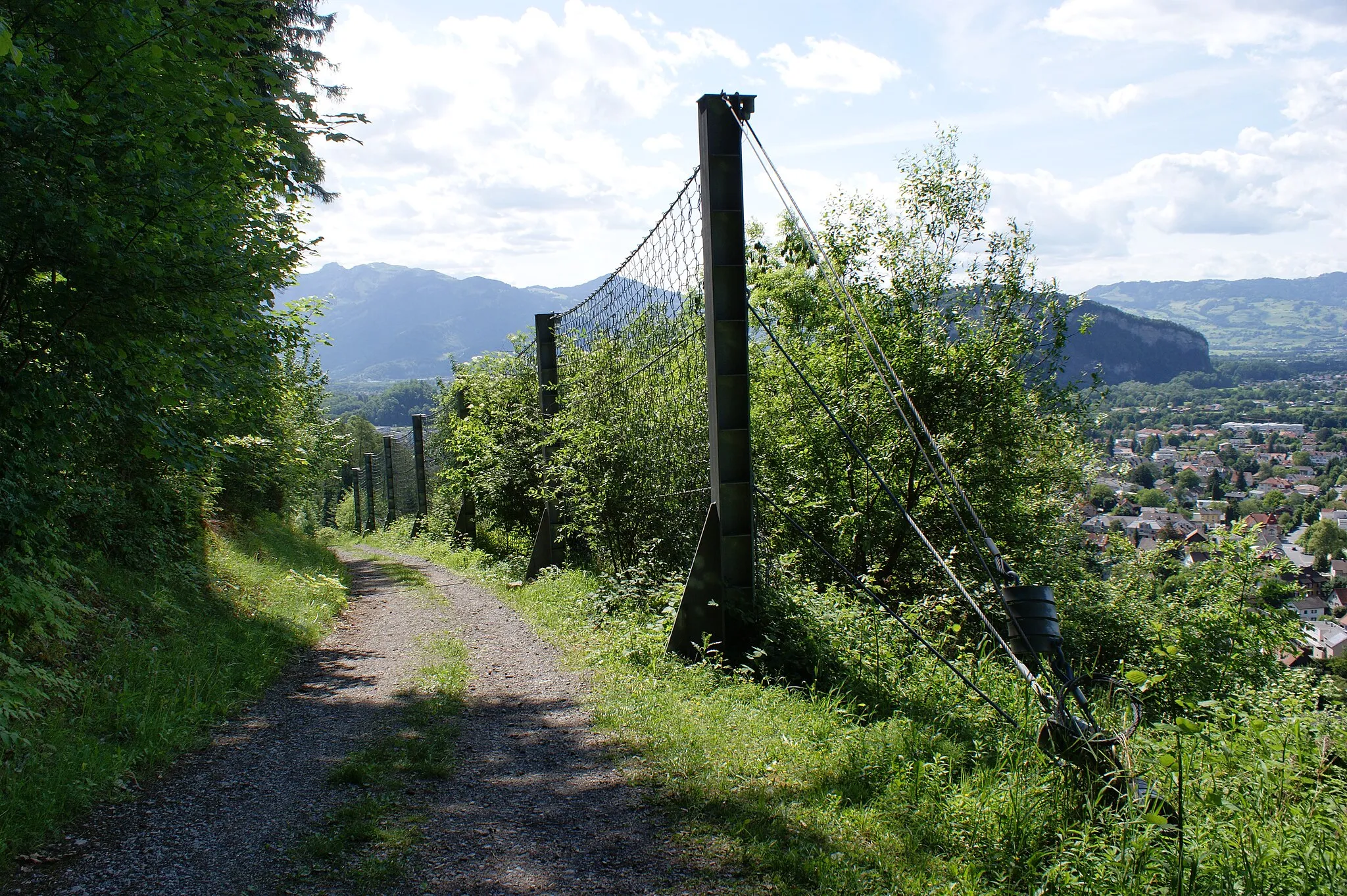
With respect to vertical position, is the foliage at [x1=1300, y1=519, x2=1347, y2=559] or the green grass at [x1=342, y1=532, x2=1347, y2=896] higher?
the green grass at [x1=342, y1=532, x2=1347, y2=896]

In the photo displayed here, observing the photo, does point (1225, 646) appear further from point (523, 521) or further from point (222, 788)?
point (523, 521)

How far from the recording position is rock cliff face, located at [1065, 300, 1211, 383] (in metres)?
71.9

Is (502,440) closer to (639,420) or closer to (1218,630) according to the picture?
(639,420)

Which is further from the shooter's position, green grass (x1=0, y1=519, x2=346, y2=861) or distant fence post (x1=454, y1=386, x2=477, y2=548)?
distant fence post (x1=454, y1=386, x2=477, y2=548)

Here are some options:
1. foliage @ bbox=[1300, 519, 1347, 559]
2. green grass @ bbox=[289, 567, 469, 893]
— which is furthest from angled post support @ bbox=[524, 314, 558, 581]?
foliage @ bbox=[1300, 519, 1347, 559]

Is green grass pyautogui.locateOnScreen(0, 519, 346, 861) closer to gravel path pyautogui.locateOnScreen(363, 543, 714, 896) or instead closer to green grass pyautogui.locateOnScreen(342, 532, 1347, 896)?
gravel path pyautogui.locateOnScreen(363, 543, 714, 896)

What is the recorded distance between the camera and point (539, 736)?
5066mm

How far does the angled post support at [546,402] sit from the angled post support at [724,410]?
6.37m

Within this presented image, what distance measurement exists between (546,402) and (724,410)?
659cm

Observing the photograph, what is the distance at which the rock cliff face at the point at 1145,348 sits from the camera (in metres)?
71.9

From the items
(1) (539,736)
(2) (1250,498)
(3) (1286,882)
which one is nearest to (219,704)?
(1) (539,736)

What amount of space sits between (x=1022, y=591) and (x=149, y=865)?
370 cm

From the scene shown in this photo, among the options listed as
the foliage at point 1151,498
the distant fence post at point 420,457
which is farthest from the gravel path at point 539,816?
the distant fence post at point 420,457

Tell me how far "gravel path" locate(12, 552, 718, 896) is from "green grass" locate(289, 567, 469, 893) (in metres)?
0.07
